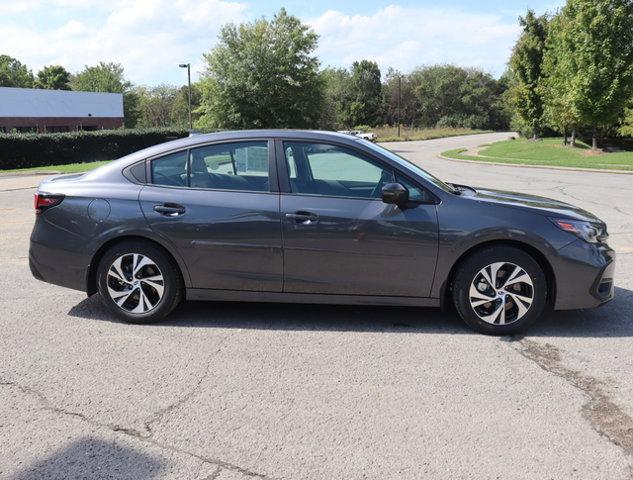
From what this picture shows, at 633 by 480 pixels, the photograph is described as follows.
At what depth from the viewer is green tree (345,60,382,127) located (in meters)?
89.9

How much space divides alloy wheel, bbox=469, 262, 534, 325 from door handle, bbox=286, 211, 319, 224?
52.6 inches

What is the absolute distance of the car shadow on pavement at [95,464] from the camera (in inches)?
109

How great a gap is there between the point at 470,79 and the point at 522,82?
213ft

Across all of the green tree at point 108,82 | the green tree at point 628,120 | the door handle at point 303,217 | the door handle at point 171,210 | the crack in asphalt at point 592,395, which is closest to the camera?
the crack in asphalt at point 592,395

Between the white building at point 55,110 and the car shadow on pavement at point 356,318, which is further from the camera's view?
the white building at point 55,110

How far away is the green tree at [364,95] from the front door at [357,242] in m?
86.1

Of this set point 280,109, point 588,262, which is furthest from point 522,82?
point 588,262

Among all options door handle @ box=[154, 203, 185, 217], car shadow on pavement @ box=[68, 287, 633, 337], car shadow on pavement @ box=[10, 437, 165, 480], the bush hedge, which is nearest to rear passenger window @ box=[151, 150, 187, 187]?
door handle @ box=[154, 203, 185, 217]

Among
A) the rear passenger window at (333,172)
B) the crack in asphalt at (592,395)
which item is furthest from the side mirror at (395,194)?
the crack in asphalt at (592,395)

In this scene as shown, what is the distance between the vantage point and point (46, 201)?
194 inches

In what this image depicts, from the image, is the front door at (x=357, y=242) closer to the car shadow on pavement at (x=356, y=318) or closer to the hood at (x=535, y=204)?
the car shadow on pavement at (x=356, y=318)

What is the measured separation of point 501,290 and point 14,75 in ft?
340

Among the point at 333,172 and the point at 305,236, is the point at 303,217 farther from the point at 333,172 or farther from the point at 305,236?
the point at 333,172

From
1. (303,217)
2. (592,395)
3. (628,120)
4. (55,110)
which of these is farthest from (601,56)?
(55,110)
